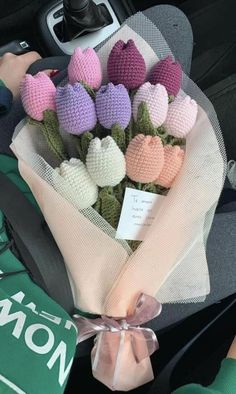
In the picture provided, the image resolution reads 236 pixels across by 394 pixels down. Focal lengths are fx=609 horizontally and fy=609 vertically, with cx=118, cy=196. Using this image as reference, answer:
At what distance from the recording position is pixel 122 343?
0.78 metres

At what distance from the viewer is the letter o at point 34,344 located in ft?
1.99

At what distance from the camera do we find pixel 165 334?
0.96m

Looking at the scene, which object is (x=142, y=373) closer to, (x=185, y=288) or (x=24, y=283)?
(x=185, y=288)

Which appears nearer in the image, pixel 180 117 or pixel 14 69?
pixel 180 117

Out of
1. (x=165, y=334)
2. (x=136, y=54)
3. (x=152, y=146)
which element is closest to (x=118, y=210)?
(x=152, y=146)

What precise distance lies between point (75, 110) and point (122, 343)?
0.30 m

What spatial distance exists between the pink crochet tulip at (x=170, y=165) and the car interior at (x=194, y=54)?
0.89ft

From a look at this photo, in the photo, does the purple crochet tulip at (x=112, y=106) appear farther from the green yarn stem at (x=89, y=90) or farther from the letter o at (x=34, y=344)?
the letter o at (x=34, y=344)

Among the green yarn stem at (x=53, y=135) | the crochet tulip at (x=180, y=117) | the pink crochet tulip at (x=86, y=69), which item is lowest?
the crochet tulip at (x=180, y=117)

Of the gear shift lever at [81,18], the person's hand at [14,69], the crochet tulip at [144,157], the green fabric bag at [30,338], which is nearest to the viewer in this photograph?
the green fabric bag at [30,338]

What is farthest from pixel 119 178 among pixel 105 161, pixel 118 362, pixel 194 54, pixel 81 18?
pixel 194 54

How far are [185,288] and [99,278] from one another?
13 cm

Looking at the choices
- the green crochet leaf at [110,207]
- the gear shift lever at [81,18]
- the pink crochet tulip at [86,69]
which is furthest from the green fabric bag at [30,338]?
the gear shift lever at [81,18]

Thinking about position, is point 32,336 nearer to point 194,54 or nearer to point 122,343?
point 122,343
